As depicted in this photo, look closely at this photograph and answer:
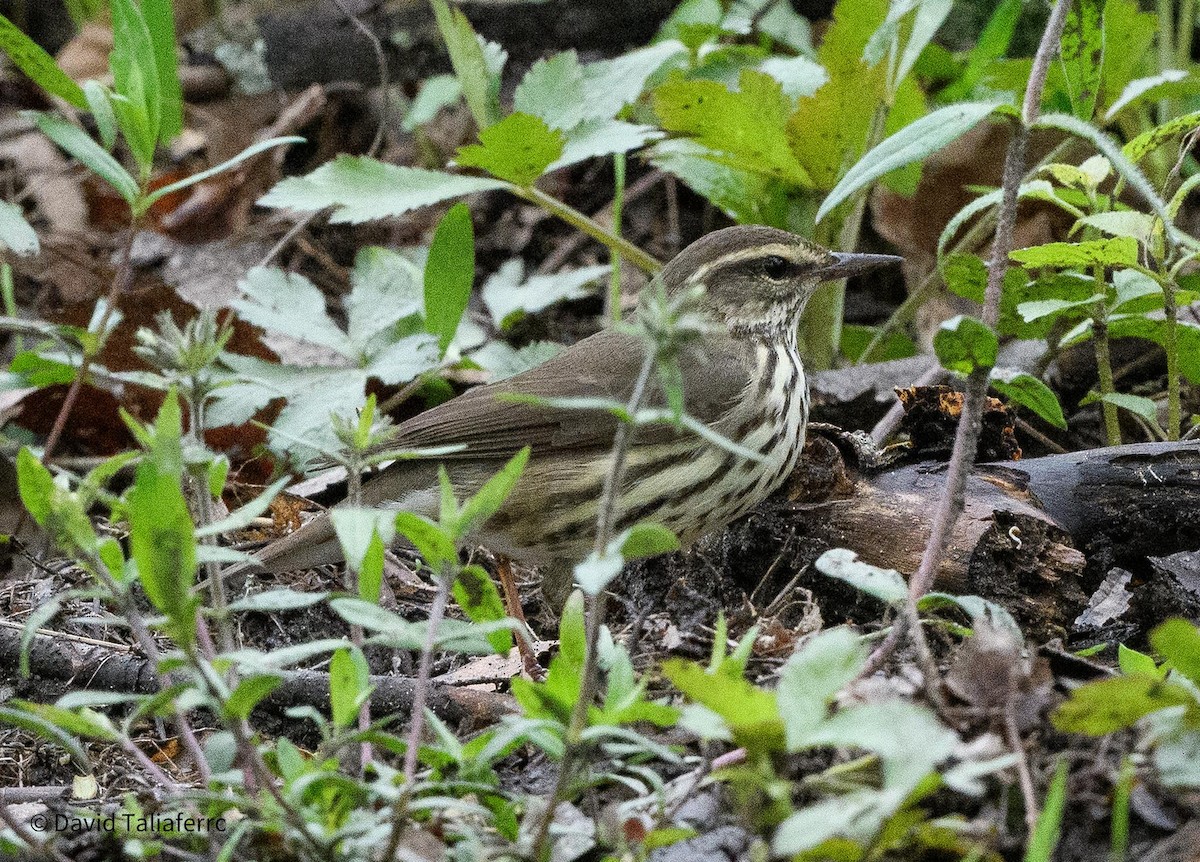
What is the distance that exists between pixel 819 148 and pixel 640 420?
3.04 metres

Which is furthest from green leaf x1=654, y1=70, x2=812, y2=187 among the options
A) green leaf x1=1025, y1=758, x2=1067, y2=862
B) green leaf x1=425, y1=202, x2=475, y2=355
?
green leaf x1=1025, y1=758, x2=1067, y2=862

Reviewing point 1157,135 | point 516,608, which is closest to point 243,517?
point 516,608

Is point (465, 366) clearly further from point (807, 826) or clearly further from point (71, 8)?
point (71, 8)

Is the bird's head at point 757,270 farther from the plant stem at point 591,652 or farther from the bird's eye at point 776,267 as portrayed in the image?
the plant stem at point 591,652

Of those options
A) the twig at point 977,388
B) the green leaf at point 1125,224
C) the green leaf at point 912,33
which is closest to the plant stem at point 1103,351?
the green leaf at point 1125,224

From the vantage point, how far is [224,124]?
A: 7.49 meters

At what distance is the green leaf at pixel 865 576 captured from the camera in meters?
2.57

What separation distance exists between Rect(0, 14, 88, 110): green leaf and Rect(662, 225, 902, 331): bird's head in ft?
6.40

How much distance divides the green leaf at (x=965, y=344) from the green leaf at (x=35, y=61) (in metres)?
2.43

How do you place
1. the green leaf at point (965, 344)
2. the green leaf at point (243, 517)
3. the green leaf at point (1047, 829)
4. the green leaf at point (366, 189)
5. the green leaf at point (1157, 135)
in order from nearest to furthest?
1. the green leaf at point (1047, 829)
2. the green leaf at point (243, 517)
3. the green leaf at point (965, 344)
4. the green leaf at point (1157, 135)
5. the green leaf at point (366, 189)

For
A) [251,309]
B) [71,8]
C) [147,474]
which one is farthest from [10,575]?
[71,8]

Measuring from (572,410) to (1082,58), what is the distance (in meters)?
1.74

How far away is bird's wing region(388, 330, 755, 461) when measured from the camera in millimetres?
4312

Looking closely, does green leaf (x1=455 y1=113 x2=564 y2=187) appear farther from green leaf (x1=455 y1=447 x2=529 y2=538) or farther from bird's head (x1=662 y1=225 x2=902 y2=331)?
green leaf (x1=455 y1=447 x2=529 y2=538)
